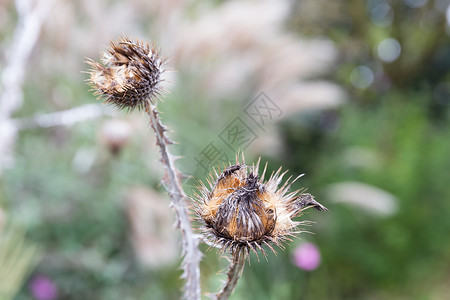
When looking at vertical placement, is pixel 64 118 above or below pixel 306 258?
below

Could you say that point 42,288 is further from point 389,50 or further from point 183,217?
point 389,50

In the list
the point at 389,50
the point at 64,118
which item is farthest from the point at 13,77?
the point at 389,50

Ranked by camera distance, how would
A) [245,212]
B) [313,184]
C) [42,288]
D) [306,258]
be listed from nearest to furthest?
[245,212], [306,258], [42,288], [313,184]

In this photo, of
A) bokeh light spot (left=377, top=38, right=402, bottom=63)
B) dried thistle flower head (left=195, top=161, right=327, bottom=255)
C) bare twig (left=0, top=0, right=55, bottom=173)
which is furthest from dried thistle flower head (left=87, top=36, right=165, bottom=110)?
bokeh light spot (left=377, top=38, right=402, bottom=63)

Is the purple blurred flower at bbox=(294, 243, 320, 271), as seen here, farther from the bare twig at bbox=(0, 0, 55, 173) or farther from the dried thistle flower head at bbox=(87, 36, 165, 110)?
the dried thistle flower head at bbox=(87, 36, 165, 110)

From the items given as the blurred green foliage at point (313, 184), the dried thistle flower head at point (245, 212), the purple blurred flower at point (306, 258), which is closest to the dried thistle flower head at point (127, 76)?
the dried thistle flower head at point (245, 212)

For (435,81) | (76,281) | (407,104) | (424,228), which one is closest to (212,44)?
(76,281)
